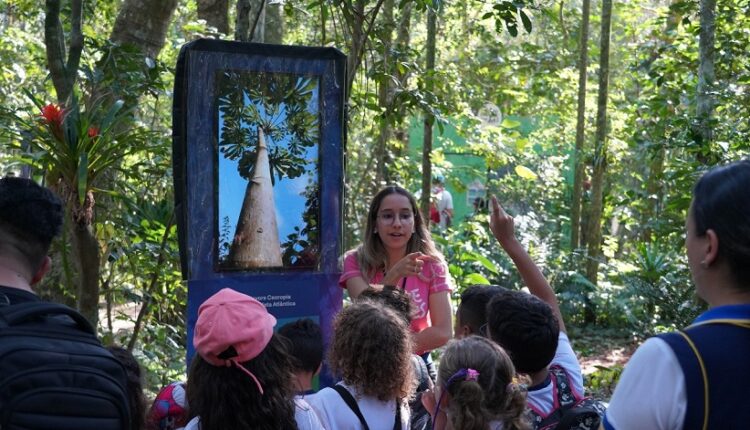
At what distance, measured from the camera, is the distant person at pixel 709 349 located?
5.54 feet

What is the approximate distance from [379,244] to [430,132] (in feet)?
20.9

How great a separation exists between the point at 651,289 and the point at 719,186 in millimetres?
8304

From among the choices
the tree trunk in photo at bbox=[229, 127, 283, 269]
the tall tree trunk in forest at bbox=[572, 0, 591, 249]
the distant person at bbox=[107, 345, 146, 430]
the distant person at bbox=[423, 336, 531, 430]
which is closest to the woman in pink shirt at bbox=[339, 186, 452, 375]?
the tree trunk in photo at bbox=[229, 127, 283, 269]

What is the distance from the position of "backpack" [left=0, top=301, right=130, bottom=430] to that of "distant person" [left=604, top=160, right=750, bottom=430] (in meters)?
1.16

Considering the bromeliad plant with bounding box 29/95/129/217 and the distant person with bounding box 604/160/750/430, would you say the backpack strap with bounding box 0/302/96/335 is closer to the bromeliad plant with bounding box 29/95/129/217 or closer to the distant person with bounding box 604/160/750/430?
the distant person with bounding box 604/160/750/430

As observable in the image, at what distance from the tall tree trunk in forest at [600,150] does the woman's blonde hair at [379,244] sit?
7.32 meters

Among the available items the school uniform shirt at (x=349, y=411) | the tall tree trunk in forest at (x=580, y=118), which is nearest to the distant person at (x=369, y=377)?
the school uniform shirt at (x=349, y=411)

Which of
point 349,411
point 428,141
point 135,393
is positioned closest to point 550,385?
point 349,411

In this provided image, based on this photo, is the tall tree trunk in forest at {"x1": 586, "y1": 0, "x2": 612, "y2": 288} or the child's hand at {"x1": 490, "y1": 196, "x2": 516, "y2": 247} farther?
the tall tree trunk in forest at {"x1": 586, "y1": 0, "x2": 612, "y2": 288}

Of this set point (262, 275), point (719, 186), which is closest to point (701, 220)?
point (719, 186)

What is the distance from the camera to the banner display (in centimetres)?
362

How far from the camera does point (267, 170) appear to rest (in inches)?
150

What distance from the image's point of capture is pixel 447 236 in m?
11.1

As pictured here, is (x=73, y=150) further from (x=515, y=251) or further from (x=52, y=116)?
(x=515, y=251)
